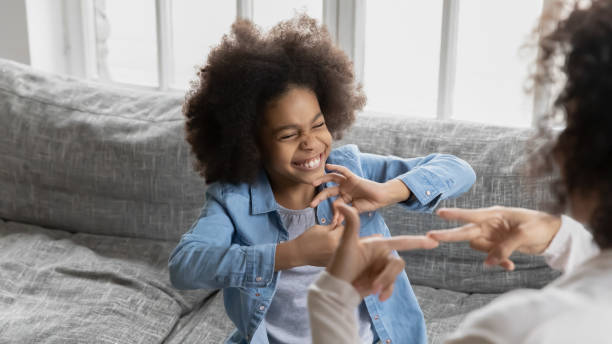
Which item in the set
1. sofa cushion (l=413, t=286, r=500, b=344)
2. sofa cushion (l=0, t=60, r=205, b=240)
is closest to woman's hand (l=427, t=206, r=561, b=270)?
sofa cushion (l=413, t=286, r=500, b=344)

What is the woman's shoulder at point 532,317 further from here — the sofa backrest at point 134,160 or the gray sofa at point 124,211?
the sofa backrest at point 134,160

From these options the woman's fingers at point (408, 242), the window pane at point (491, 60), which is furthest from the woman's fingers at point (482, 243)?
the window pane at point (491, 60)

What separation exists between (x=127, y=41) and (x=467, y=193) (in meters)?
1.63

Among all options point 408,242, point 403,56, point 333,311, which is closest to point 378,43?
point 403,56

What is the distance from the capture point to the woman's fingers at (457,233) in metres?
0.98

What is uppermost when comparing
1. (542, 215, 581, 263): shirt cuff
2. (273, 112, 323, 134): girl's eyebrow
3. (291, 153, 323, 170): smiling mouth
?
(273, 112, 323, 134): girl's eyebrow

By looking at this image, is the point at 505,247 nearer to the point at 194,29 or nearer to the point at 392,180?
the point at 392,180

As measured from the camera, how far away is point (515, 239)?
3.41ft

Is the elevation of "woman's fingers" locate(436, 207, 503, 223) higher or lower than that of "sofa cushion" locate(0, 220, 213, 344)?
higher

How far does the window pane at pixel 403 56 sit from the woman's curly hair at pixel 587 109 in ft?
5.11

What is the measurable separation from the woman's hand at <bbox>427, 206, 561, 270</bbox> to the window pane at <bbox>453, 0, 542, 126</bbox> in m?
1.13

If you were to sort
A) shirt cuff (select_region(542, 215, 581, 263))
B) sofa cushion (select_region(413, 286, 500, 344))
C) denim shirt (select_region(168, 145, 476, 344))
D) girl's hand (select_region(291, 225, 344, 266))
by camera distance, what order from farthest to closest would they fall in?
sofa cushion (select_region(413, 286, 500, 344)) → denim shirt (select_region(168, 145, 476, 344)) → girl's hand (select_region(291, 225, 344, 266)) → shirt cuff (select_region(542, 215, 581, 263))

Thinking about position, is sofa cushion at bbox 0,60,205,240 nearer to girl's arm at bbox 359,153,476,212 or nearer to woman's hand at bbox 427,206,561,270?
girl's arm at bbox 359,153,476,212

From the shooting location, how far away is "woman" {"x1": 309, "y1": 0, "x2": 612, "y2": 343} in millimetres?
670
